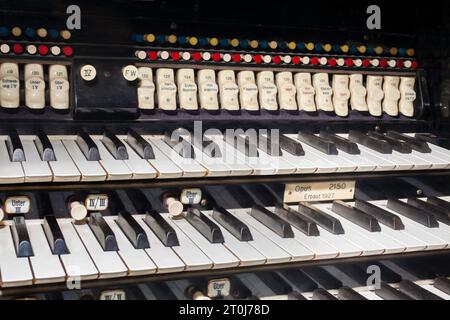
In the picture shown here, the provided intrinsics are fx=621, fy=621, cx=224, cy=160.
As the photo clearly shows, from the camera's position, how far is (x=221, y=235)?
202 centimetres

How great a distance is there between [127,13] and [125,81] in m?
0.25

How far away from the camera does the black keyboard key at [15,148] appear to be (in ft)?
6.30

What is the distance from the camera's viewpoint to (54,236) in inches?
73.0

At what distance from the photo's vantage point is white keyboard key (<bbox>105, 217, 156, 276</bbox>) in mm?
1805

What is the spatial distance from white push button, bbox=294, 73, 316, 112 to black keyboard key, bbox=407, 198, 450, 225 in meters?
0.55

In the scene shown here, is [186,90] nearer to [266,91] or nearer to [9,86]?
[266,91]

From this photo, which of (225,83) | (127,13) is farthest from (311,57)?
(127,13)

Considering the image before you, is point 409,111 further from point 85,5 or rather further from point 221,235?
point 85,5

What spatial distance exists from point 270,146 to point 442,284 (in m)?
0.84

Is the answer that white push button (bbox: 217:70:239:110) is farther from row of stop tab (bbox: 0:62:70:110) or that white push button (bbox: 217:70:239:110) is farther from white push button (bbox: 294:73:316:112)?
row of stop tab (bbox: 0:62:70:110)

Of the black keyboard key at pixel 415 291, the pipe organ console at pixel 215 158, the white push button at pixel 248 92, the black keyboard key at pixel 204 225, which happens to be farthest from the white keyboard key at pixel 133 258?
the black keyboard key at pixel 415 291

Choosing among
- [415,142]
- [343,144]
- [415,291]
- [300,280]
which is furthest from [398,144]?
[300,280]

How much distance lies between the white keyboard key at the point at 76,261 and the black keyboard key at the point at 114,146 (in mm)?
286

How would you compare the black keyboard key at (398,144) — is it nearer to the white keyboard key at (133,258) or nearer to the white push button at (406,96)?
the white push button at (406,96)
